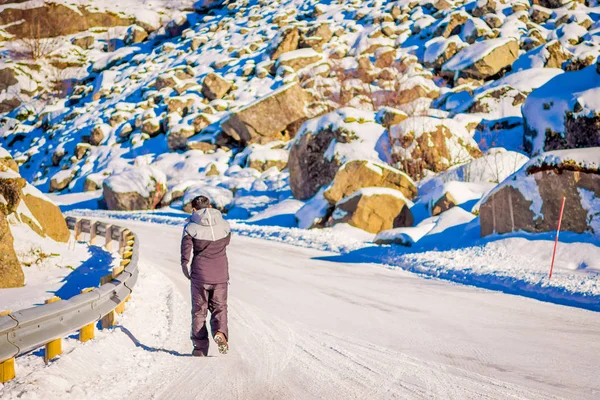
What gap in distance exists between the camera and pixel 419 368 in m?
4.36

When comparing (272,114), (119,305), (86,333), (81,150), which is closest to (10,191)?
(119,305)

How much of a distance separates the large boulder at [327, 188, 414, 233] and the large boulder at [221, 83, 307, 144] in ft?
71.5

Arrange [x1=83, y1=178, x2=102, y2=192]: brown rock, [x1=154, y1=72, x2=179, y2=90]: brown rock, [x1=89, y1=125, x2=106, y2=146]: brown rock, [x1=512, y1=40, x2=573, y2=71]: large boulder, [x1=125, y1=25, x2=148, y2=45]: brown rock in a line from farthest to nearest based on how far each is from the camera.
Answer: [x1=125, y1=25, x2=148, y2=45]: brown rock < [x1=154, y1=72, x2=179, y2=90]: brown rock < [x1=89, y1=125, x2=106, y2=146]: brown rock < [x1=83, y1=178, x2=102, y2=192]: brown rock < [x1=512, y1=40, x2=573, y2=71]: large boulder

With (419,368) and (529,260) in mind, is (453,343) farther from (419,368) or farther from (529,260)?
(529,260)

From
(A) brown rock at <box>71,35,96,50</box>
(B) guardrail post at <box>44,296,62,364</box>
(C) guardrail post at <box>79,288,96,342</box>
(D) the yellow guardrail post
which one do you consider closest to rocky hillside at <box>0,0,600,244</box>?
(A) brown rock at <box>71,35,96,50</box>

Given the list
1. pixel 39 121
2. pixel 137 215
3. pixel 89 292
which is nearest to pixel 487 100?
pixel 137 215

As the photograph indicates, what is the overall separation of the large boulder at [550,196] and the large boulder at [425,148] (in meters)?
10.0

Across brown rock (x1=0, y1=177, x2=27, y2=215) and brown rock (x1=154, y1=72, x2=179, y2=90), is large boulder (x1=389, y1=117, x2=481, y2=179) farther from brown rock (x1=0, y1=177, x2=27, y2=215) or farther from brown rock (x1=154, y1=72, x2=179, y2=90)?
brown rock (x1=154, y1=72, x2=179, y2=90)

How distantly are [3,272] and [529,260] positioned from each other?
34.8ft

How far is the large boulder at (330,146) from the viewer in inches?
872

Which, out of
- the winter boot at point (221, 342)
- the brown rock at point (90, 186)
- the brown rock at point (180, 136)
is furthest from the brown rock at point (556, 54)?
the winter boot at point (221, 342)

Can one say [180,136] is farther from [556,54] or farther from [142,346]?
[142,346]

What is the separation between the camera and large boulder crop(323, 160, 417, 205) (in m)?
18.0

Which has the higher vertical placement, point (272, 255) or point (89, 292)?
point (89, 292)
